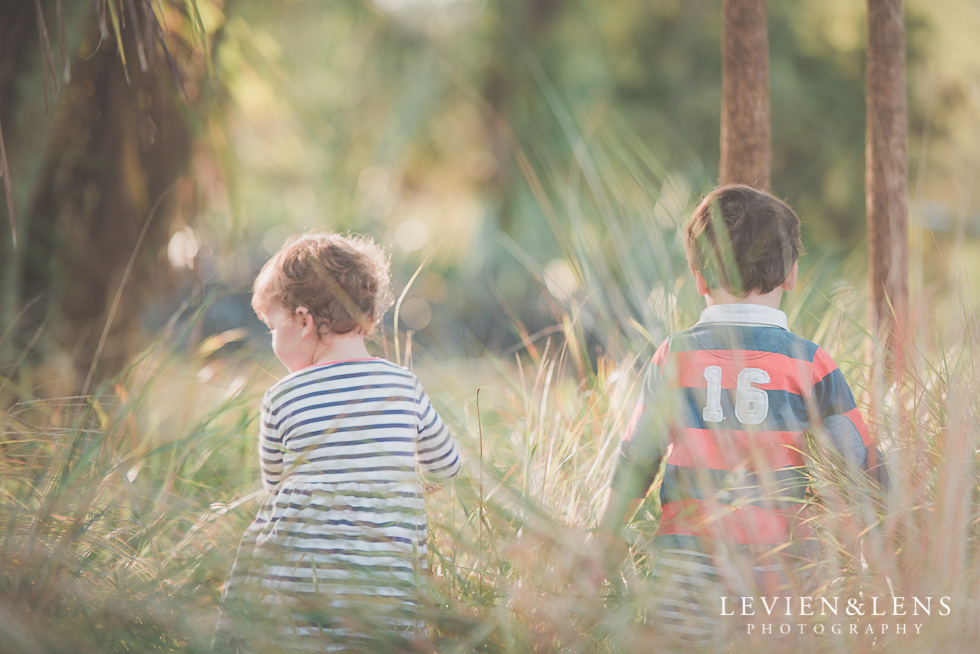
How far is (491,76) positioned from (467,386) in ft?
21.4

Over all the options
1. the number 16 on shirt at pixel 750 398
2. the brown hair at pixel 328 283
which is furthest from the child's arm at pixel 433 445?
the number 16 on shirt at pixel 750 398

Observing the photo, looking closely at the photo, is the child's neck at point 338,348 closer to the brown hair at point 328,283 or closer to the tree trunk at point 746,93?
the brown hair at point 328,283

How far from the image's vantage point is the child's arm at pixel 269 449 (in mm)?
1737

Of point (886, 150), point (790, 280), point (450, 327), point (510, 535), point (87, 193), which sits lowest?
point (510, 535)

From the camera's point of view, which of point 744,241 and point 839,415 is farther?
point 744,241

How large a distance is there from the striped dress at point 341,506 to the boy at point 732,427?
433 mm

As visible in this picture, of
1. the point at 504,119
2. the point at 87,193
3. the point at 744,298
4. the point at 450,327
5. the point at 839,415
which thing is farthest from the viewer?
the point at 504,119

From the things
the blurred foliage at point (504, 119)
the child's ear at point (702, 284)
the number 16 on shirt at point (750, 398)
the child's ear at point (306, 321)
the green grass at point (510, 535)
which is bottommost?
the green grass at point (510, 535)

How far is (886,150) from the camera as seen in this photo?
7.20 feet

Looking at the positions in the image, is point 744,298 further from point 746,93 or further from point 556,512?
point 746,93

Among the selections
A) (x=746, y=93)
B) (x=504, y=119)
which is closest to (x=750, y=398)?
(x=746, y=93)

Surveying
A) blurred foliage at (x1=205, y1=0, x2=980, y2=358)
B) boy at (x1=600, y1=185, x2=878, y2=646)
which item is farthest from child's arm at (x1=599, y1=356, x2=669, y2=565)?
blurred foliage at (x1=205, y1=0, x2=980, y2=358)

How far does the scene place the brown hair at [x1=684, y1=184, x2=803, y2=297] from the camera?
1570mm

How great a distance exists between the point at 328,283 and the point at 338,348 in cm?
15
